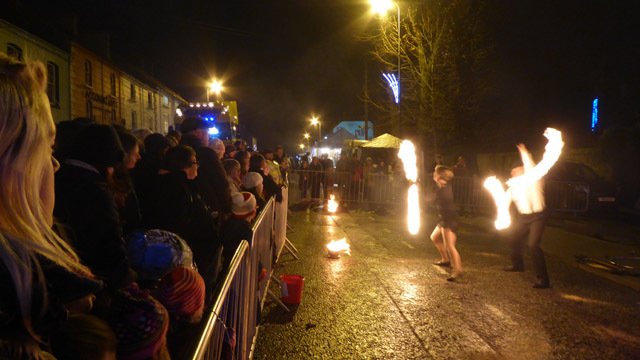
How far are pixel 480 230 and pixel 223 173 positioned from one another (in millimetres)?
8564

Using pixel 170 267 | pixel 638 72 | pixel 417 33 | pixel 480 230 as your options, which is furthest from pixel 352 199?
pixel 638 72

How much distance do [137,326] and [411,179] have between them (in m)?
6.43

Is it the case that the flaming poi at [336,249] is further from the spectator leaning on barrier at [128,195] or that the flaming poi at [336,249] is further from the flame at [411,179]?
the spectator leaning on barrier at [128,195]

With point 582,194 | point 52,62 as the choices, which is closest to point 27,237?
point 582,194

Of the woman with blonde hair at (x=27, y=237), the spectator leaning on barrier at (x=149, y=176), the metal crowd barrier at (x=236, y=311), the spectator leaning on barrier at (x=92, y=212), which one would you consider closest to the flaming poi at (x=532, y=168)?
the metal crowd barrier at (x=236, y=311)

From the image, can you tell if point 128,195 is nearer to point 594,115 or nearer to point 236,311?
point 236,311

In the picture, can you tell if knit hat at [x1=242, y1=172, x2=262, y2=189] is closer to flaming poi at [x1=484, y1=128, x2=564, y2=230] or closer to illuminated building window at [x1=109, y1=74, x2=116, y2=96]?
flaming poi at [x1=484, y1=128, x2=564, y2=230]

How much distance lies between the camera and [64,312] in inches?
44.2

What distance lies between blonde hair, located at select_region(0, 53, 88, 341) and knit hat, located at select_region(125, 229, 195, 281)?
92 centimetres

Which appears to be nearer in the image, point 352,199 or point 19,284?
point 19,284

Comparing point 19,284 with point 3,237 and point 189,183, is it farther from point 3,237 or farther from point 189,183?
point 189,183

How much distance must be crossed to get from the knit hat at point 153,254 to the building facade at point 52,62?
65.8ft

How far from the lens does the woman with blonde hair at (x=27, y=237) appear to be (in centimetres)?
98

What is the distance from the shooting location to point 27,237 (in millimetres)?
1113
